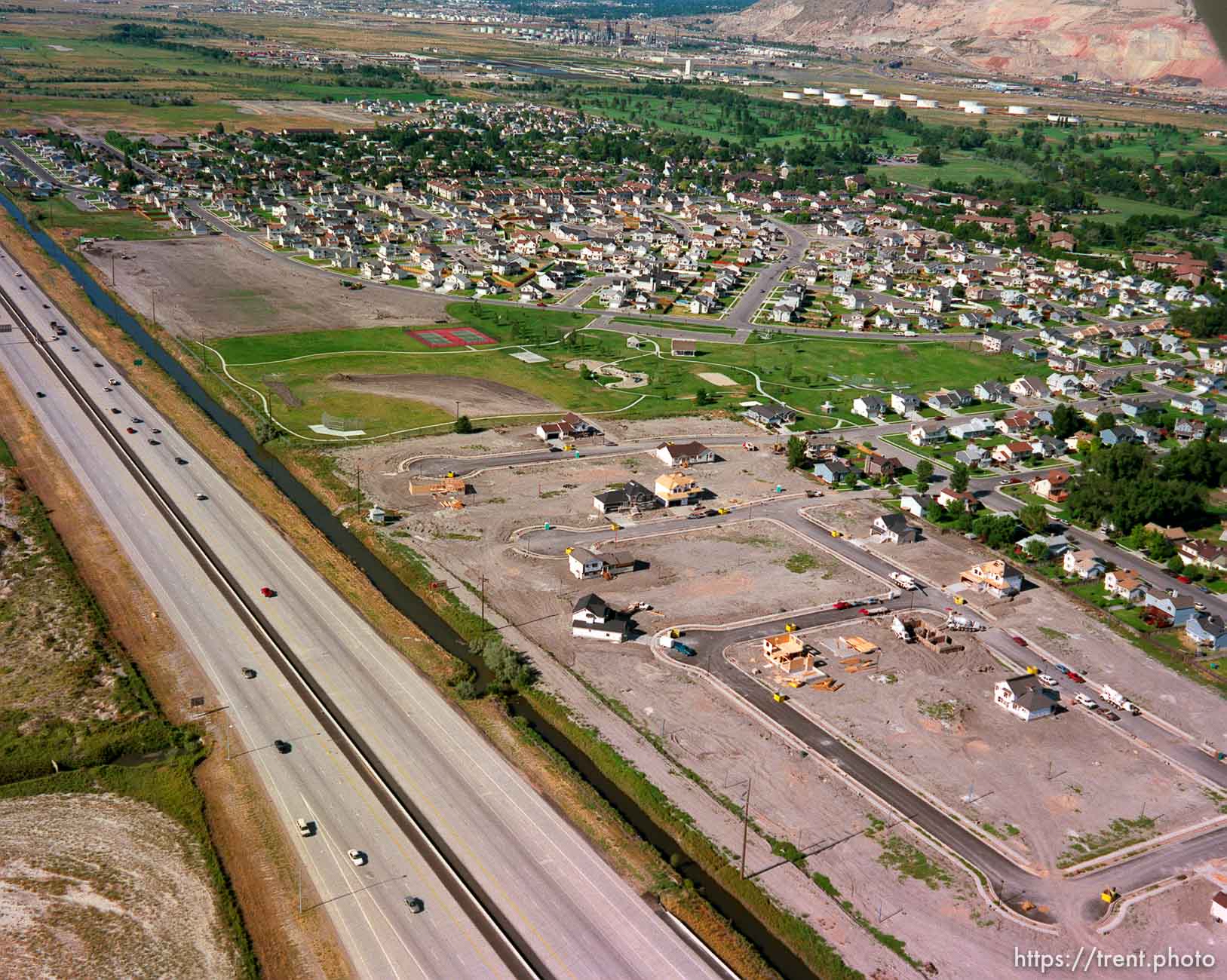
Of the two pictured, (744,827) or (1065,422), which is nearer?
(744,827)

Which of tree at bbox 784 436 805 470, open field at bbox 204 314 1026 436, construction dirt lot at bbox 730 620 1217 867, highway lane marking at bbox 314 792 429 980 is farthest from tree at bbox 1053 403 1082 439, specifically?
highway lane marking at bbox 314 792 429 980

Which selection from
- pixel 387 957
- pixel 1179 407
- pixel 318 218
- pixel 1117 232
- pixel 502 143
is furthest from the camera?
pixel 502 143

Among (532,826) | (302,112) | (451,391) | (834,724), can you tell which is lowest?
(834,724)

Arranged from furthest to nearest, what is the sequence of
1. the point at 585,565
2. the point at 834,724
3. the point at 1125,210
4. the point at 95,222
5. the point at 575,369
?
the point at 1125,210 → the point at 95,222 → the point at 575,369 → the point at 585,565 → the point at 834,724

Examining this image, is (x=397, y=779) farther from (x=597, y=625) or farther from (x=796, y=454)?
(x=796, y=454)

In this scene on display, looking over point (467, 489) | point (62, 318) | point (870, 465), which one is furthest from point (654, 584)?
point (62, 318)

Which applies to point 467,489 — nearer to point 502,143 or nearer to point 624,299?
point 624,299

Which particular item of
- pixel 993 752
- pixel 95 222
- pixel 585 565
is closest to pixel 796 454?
pixel 585 565
